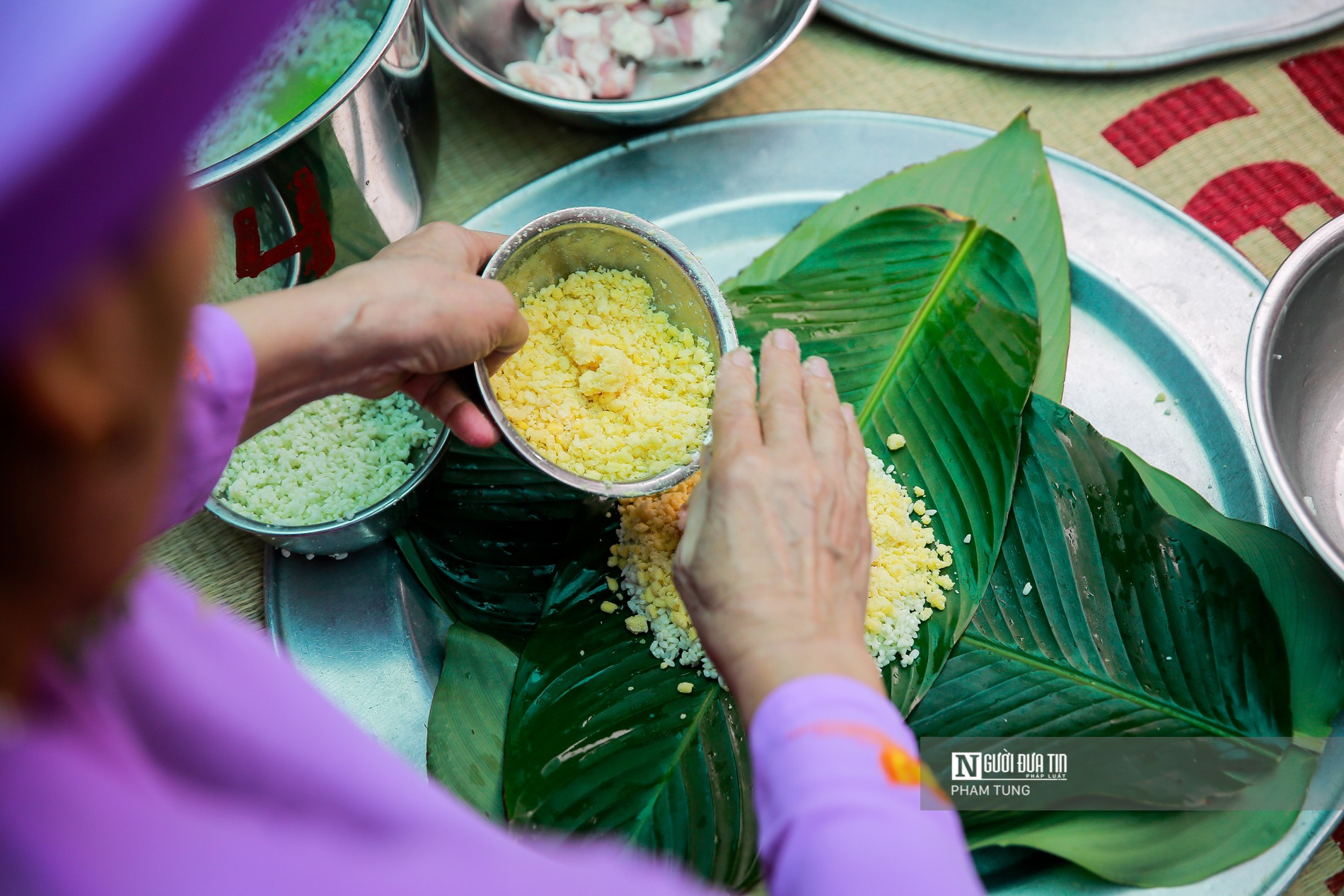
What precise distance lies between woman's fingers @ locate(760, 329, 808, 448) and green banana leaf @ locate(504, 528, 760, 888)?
0.36m

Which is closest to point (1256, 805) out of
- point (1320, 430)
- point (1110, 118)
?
point (1320, 430)

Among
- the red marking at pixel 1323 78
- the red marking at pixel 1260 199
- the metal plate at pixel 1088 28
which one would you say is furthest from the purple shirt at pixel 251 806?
the red marking at pixel 1323 78

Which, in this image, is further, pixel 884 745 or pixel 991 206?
pixel 991 206

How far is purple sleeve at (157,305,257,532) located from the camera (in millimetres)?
853

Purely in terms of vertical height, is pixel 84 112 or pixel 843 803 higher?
pixel 84 112

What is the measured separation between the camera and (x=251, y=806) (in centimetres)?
47

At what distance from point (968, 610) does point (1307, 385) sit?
1.94 ft

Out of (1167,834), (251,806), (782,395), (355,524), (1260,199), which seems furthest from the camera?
(1260,199)

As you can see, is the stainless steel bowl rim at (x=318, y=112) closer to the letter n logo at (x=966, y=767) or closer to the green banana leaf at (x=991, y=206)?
the green banana leaf at (x=991, y=206)

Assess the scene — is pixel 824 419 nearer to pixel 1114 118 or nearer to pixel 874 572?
pixel 874 572

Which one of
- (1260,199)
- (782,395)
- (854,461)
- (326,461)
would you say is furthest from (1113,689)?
(326,461)

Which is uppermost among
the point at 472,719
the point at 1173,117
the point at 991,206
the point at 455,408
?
the point at 1173,117

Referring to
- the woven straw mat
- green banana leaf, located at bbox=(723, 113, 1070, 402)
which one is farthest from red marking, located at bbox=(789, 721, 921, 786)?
the woven straw mat

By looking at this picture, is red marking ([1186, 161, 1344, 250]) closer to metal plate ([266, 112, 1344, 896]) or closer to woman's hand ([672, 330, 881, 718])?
metal plate ([266, 112, 1344, 896])
